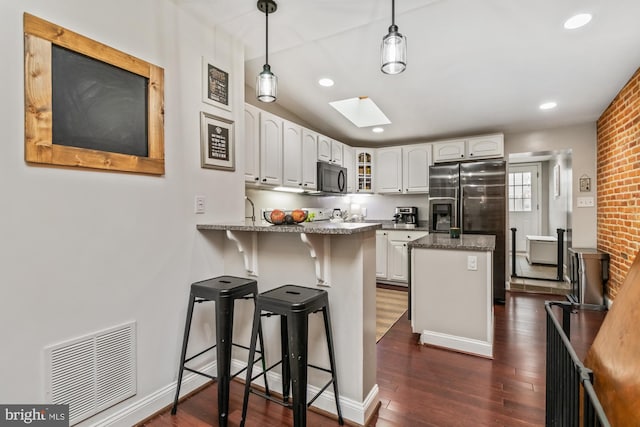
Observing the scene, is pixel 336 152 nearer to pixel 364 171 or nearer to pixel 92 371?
pixel 364 171

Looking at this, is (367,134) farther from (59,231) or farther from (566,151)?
(59,231)

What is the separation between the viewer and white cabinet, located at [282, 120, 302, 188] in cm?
354

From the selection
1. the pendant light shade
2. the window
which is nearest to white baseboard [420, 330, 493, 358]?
the pendant light shade

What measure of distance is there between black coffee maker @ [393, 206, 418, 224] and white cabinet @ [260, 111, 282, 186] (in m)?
2.51

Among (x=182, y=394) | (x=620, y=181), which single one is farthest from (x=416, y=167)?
(x=182, y=394)

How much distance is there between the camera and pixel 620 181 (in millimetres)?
3223

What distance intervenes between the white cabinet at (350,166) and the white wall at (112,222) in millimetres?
2736

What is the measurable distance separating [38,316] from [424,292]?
2.65 metres

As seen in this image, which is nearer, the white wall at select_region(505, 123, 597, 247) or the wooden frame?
the wooden frame

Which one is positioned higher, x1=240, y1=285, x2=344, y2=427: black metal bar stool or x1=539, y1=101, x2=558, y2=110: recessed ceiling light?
x1=539, y1=101, x2=558, y2=110: recessed ceiling light

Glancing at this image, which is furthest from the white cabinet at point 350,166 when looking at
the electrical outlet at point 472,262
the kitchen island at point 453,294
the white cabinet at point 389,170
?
the electrical outlet at point 472,262

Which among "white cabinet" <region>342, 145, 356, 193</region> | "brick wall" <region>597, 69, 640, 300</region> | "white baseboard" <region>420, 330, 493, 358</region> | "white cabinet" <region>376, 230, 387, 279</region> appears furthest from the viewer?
"white cabinet" <region>342, 145, 356, 193</region>

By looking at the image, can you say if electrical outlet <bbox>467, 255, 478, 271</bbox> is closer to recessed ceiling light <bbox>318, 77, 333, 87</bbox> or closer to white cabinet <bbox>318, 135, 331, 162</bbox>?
recessed ceiling light <bbox>318, 77, 333, 87</bbox>

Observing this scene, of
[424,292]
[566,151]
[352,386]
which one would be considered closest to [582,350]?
[424,292]
